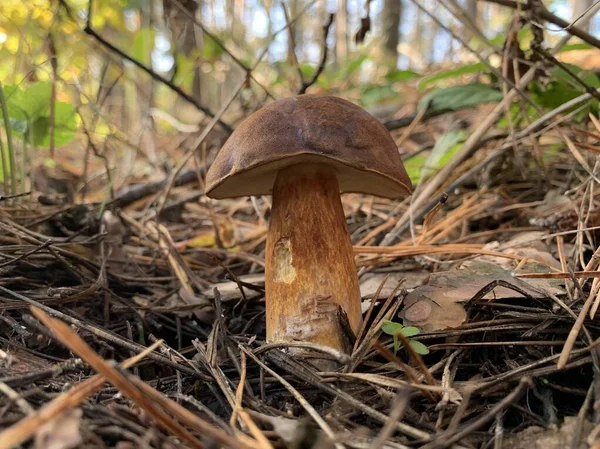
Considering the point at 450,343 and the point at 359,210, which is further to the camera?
the point at 359,210

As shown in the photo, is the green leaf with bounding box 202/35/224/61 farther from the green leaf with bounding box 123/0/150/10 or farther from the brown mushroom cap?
the brown mushroom cap

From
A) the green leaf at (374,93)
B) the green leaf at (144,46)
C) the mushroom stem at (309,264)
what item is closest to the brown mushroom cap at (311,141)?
the mushroom stem at (309,264)

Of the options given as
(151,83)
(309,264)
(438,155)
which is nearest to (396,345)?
(309,264)

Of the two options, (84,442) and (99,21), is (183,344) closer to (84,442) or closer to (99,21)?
(84,442)

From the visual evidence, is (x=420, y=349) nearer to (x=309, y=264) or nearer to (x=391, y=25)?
(x=309, y=264)

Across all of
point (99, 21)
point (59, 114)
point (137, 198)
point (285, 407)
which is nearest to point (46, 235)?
point (59, 114)

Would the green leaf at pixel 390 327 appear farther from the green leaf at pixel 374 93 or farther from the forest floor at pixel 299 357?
the green leaf at pixel 374 93
